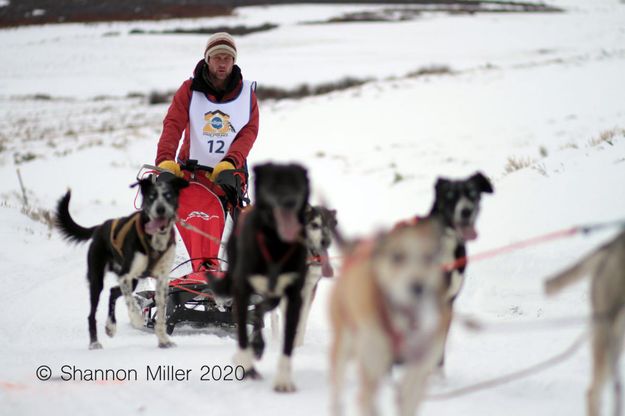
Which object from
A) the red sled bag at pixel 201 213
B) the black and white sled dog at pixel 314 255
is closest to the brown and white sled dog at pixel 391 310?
the black and white sled dog at pixel 314 255

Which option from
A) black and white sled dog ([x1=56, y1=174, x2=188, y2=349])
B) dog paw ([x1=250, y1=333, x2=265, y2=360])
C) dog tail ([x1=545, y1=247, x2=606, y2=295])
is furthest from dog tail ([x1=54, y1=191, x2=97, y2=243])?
dog tail ([x1=545, y1=247, x2=606, y2=295])

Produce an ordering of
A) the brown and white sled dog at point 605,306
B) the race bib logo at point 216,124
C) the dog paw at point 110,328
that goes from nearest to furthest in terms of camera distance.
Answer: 1. the brown and white sled dog at point 605,306
2. the dog paw at point 110,328
3. the race bib logo at point 216,124

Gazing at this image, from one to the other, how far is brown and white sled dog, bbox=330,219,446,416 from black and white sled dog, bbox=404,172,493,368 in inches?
42.7

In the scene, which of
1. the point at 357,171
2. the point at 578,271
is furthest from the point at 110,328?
the point at 357,171

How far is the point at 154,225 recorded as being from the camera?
Answer: 4168mm

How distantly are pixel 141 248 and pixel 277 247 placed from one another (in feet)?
5.15

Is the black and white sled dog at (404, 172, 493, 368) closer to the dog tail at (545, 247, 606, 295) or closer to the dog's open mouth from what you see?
the dog's open mouth

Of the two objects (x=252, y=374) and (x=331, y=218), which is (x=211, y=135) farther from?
(x=252, y=374)

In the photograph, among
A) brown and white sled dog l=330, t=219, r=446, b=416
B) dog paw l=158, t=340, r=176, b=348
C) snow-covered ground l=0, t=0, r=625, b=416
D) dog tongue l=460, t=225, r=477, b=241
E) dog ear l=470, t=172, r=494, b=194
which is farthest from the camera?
dog paw l=158, t=340, r=176, b=348

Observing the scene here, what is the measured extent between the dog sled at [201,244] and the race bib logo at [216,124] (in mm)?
316

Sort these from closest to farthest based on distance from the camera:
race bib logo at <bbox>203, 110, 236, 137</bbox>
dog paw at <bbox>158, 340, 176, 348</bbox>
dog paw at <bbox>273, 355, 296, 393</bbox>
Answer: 1. dog paw at <bbox>273, 355, 296, 393</bbox>
2. dog paw at <bbox>158, 340, 176, 348</bbox>
3. race bib logo at <bbox>203, 110, 236, 137</bbox>

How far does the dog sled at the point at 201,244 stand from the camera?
495 cm

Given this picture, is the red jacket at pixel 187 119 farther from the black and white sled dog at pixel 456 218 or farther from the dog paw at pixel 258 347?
the black and white sled dog at pixel 456 218

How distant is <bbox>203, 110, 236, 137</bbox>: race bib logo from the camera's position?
17.8ft
